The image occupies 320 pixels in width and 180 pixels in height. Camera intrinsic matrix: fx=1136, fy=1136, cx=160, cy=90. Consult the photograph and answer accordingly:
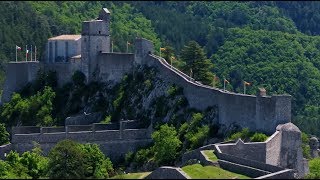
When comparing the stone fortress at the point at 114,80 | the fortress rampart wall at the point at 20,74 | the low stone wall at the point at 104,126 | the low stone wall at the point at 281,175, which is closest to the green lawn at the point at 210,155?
the stone fortress at the point at 114,80

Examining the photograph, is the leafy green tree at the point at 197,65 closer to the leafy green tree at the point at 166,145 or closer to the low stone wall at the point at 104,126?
the low stone wall at the point at 104,126

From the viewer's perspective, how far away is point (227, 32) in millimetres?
153500

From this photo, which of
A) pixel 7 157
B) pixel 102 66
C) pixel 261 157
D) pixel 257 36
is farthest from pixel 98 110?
pixel 257 36

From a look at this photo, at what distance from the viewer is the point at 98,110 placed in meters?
87.0

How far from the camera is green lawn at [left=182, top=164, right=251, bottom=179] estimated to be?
5500cm

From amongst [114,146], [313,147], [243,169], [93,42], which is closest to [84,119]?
[114,146]

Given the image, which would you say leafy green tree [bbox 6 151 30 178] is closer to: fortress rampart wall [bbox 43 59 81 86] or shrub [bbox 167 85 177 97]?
shrub [bbox 167 85 177 97]

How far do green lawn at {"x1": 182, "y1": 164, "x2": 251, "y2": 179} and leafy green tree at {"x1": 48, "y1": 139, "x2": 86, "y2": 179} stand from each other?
9.39 meters

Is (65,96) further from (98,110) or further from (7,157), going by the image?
(7,157)

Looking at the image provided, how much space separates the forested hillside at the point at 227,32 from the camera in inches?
5207

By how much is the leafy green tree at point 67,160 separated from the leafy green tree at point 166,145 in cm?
582

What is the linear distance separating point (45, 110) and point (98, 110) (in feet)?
16.5

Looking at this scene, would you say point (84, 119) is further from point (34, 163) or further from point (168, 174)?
point (168, 174)

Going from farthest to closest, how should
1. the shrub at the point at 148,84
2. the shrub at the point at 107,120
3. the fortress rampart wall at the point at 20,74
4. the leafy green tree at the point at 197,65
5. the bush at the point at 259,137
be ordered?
the fortress rampart wall at the point at 20,74 → the leafy green tree at the point at 197,65 → the shrub at the point at 148,84 → the shrub at the point at 107,120 → the bush at the point at 259,137
